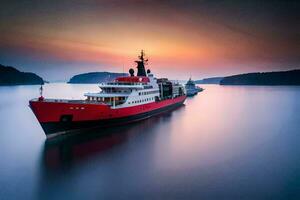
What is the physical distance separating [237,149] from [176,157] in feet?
9.05

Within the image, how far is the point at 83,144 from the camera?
30.1 feet

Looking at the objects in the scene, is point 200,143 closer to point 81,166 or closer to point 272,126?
point 81,166

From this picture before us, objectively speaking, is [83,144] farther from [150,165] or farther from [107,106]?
[150,165]

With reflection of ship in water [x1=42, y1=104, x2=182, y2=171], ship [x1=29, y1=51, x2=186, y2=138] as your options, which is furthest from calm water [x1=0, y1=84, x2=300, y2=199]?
ship [x1=29, y1=51, x2=186, y2=138]

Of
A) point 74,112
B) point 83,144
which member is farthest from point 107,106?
point 83,144

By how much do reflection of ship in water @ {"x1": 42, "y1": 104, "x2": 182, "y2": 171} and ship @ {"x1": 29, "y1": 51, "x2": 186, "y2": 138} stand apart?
0.42 m

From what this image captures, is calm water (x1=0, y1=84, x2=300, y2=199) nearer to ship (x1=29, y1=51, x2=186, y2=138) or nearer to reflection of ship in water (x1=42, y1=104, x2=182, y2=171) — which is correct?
reflection of ship in water (x1=42, y1=104, x2=182, y2=171)

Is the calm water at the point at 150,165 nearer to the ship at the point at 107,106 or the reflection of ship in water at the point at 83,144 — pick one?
the reflection of ship in water at the point at 83,144

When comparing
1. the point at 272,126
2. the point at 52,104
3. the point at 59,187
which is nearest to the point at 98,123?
→ the point at 52,104

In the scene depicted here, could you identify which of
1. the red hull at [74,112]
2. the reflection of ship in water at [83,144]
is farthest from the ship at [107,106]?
the reflection of ship in water at [83,144]

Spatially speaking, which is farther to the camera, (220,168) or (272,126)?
(272,126)

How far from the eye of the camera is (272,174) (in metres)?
6.41

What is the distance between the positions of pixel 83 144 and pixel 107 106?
232 centimetres

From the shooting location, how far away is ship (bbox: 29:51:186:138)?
30.9 ft
